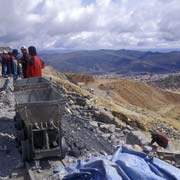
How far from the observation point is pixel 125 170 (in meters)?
6.80

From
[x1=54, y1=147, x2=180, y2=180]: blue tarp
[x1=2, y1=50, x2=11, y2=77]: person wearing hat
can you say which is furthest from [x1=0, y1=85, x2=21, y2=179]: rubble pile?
[x1=2, y1=50, x2=11, y2=77]: person wearing hat

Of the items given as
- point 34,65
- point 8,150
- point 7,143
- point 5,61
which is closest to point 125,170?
point 8,150

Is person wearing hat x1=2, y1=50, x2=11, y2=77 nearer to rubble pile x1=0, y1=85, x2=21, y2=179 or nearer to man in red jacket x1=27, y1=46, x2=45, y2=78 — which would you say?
rubble pile x1=0, y1=85, x2=21, y2=179

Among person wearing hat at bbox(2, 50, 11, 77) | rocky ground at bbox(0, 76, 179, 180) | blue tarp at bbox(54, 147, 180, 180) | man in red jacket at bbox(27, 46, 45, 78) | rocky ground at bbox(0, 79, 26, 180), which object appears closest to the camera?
blue tarp at bbox(54, 147, 180, 180)

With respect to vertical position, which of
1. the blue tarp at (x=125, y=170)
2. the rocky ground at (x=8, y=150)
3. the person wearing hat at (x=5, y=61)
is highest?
the person wearing hat at (x=5, y=61)

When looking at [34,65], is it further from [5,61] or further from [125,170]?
[5,61]

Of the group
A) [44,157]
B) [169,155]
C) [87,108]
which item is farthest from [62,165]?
[87,108]

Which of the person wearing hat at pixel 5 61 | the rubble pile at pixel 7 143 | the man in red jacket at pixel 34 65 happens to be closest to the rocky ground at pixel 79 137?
the rubble pile at pixel 7 143

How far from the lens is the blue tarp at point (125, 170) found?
658cm

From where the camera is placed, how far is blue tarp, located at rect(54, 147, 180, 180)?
21.6 feet

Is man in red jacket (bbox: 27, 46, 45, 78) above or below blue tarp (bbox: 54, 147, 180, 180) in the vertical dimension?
above

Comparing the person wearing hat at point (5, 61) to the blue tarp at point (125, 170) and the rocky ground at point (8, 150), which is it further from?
the blue tarp at point (125, 170)

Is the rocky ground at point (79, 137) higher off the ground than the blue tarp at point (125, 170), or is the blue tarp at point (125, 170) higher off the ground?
the blue tarp at point (125, 170)

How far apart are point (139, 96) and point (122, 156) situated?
3746 centimetres
